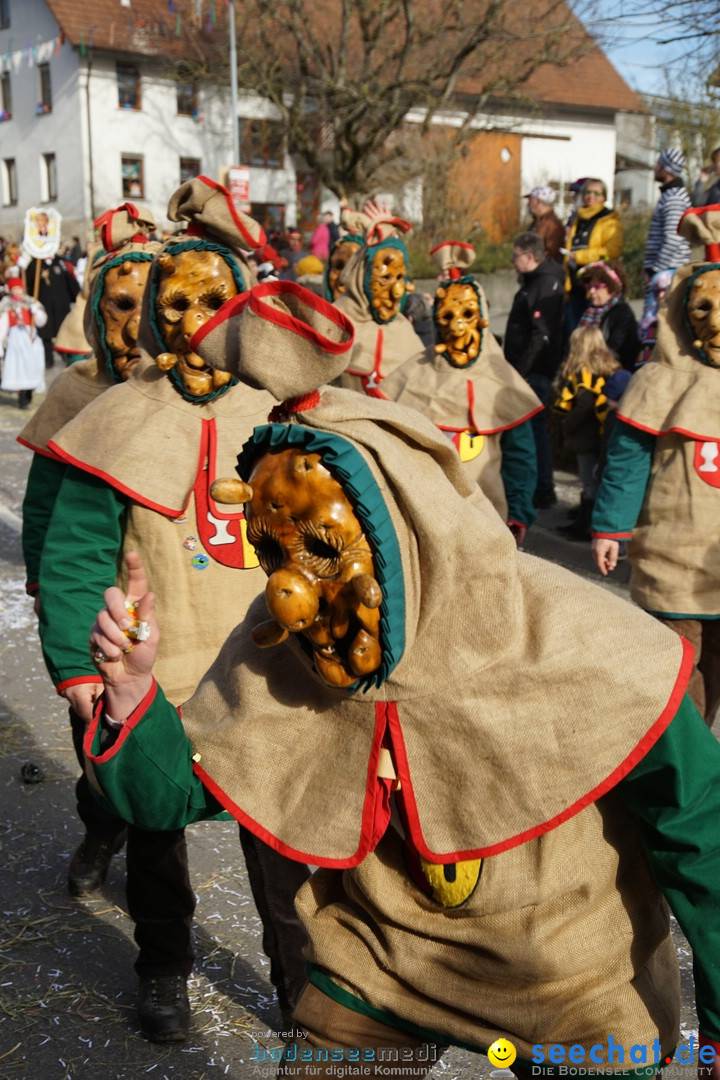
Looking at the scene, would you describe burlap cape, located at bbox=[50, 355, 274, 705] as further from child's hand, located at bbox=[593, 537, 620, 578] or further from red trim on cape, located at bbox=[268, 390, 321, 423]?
child's hand, located at bbox=[593, 537, 620, 578]

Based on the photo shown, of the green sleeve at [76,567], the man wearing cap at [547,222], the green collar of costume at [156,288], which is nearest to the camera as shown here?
the green sleeve at [76,567]

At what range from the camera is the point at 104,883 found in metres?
4.21

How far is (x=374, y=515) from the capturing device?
186cm

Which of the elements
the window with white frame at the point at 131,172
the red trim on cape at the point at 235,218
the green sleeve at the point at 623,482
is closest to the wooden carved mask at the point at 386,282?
the green sleeve at the point at 623,482

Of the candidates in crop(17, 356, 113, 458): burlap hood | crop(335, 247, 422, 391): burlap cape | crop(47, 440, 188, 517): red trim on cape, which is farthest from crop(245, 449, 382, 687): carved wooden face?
crop(335, 247, 422, 391): burlap cape

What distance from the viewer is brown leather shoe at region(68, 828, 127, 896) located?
404cm

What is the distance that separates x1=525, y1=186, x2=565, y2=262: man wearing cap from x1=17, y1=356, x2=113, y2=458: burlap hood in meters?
7.19

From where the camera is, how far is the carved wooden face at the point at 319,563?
6.12ft

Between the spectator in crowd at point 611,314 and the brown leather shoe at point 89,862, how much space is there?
596cm

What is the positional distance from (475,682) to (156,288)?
1.87m

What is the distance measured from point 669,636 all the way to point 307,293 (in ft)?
2.74

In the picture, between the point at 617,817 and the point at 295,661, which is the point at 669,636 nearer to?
the point at 617,817

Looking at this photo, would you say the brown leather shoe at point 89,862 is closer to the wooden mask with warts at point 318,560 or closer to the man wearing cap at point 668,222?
the wooden mask with warts at point 318,560

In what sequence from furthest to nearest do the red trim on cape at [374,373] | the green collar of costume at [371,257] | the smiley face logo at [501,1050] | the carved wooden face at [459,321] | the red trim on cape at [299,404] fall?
the green collar of costume at [371,257] → the red trim on cape at [374,373] → the carved wooden face at [459,321] → the smiley face logo at [501,1050] → the red trim on cape at [299,404]
